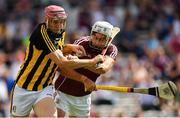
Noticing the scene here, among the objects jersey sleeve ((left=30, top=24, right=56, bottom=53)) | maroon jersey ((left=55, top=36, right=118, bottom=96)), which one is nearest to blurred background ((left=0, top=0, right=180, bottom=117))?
maroon jersey ((left=55, top=36, right=118, bottom=96))

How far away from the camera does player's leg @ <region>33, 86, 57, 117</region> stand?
9.62 meters

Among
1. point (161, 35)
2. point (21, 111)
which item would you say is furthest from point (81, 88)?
point (161, 35)

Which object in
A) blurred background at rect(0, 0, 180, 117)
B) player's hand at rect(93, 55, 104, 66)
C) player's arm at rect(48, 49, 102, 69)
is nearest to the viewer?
player's arm at rect(48, 49, 102, 69)

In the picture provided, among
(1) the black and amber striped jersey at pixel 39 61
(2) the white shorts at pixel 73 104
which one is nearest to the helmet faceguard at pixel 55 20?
(1) the black and amber striped jersey at pixel 39 61

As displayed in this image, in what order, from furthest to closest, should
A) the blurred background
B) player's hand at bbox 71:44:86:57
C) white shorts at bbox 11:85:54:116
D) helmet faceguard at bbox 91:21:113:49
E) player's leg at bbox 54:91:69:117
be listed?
the blurred background, player's leg at bbox 54:91:69:117, player's hand at bbox 71:44:86:57, helmet faceguard at bbox 91:21:113:49, white shorts at bbox 11:85:54:116

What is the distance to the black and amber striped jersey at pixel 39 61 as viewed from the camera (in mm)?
9461

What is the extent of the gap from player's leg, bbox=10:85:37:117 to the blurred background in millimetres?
4200

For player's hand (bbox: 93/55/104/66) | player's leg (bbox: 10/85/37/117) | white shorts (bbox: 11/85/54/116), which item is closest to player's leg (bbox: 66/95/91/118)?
white shorts (bbox: 11/85/54/116)

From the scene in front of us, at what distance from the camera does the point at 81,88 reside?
1029cm

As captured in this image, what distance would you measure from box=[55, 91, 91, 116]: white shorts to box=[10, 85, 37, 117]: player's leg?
0.55 meters

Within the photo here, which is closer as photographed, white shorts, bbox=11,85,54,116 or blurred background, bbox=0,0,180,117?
white shorts, bbox=11,85,54,116

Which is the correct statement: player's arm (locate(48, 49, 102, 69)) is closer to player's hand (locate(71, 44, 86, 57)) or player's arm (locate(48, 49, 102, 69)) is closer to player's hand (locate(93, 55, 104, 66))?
player's hand (locate(93, 55, 104, 66))

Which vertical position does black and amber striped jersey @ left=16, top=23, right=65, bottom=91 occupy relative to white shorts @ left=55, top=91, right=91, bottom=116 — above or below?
above

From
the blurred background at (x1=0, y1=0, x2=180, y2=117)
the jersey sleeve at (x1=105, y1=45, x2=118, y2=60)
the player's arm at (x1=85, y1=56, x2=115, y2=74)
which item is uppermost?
the jersey sleeve at (x1=105, y1=45, x2=118, y2=60)
